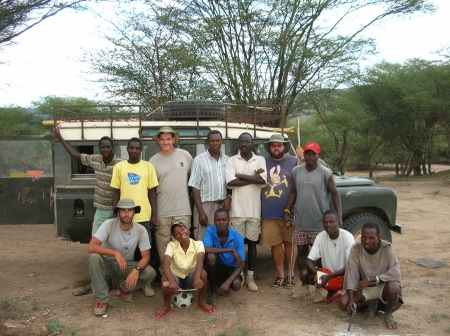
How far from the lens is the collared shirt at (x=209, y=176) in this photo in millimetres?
4602

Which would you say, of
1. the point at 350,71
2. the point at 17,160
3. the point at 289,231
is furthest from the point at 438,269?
the point at 350,71

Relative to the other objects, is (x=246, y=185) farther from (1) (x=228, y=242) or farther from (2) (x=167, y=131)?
(2) (x=167, y=131)

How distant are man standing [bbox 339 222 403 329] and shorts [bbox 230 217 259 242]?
110 cm

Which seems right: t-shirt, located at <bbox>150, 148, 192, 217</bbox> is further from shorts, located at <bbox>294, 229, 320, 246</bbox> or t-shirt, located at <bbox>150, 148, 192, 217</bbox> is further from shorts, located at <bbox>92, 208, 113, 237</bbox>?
shorts, located at <bbox>294, 229, 320, 246</bbox>

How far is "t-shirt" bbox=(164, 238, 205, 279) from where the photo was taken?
4262 mm

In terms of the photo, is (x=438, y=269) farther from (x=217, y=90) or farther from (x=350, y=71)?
(x=350, y=71)

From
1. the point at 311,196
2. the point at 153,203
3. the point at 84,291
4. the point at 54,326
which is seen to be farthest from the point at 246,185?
the point at 54,326

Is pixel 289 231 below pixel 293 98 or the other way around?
below

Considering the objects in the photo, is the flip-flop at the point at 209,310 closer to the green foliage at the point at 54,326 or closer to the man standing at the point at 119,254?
the man standing at the point at 119,254

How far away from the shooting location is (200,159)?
4.64 metres

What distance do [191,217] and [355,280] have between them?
1.82 metres

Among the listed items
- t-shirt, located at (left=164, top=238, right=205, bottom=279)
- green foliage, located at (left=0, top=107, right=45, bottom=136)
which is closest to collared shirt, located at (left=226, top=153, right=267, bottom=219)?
t-shirt, located at (left=164, top=238, right=205, bottom=279)

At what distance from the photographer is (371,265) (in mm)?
3918

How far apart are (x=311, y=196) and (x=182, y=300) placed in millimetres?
1582
